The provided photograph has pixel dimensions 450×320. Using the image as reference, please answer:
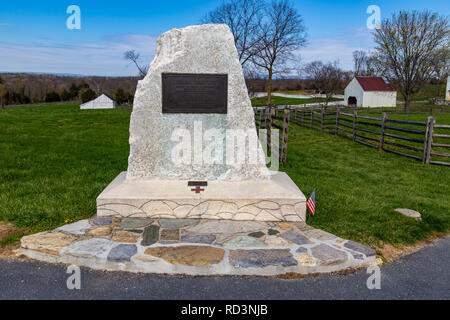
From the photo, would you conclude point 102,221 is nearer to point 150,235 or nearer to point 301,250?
point 150,235

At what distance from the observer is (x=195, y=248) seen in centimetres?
395

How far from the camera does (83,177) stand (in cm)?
698

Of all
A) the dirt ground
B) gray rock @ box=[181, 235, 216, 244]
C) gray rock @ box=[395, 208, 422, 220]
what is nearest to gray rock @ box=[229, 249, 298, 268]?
gray rock @ box=[181, 235, 216, 244]

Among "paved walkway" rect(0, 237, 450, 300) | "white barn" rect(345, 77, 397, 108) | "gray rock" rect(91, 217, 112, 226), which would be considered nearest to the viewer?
"paved walkway" rect(0, 237, 450, 300)

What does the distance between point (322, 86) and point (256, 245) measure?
4496cm

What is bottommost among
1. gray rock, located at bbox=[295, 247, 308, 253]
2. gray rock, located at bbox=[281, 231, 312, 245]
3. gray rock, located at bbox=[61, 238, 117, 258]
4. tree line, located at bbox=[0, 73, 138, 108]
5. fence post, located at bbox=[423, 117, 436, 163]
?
gray rock, located at bbox=[295, 247, 308, 253]

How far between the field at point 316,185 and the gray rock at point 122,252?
1.34 m

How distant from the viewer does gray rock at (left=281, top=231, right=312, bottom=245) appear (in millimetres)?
4218

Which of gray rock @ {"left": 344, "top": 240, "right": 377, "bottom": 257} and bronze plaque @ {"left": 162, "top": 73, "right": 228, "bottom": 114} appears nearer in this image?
gray rock @ {"left": 344, "top": 240, "right": 377, "bottom": 257}

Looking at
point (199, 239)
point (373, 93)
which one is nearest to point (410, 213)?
point (199, 239)

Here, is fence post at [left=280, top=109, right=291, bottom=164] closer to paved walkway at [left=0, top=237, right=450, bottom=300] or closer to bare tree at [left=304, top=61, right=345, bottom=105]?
paved walkway at [left=0, top=237, right=450, bottom=300]

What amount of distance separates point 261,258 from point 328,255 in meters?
0.78

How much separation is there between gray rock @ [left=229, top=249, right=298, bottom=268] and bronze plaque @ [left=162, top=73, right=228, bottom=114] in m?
2.36

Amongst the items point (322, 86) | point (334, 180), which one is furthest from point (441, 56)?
point (334, 180)
